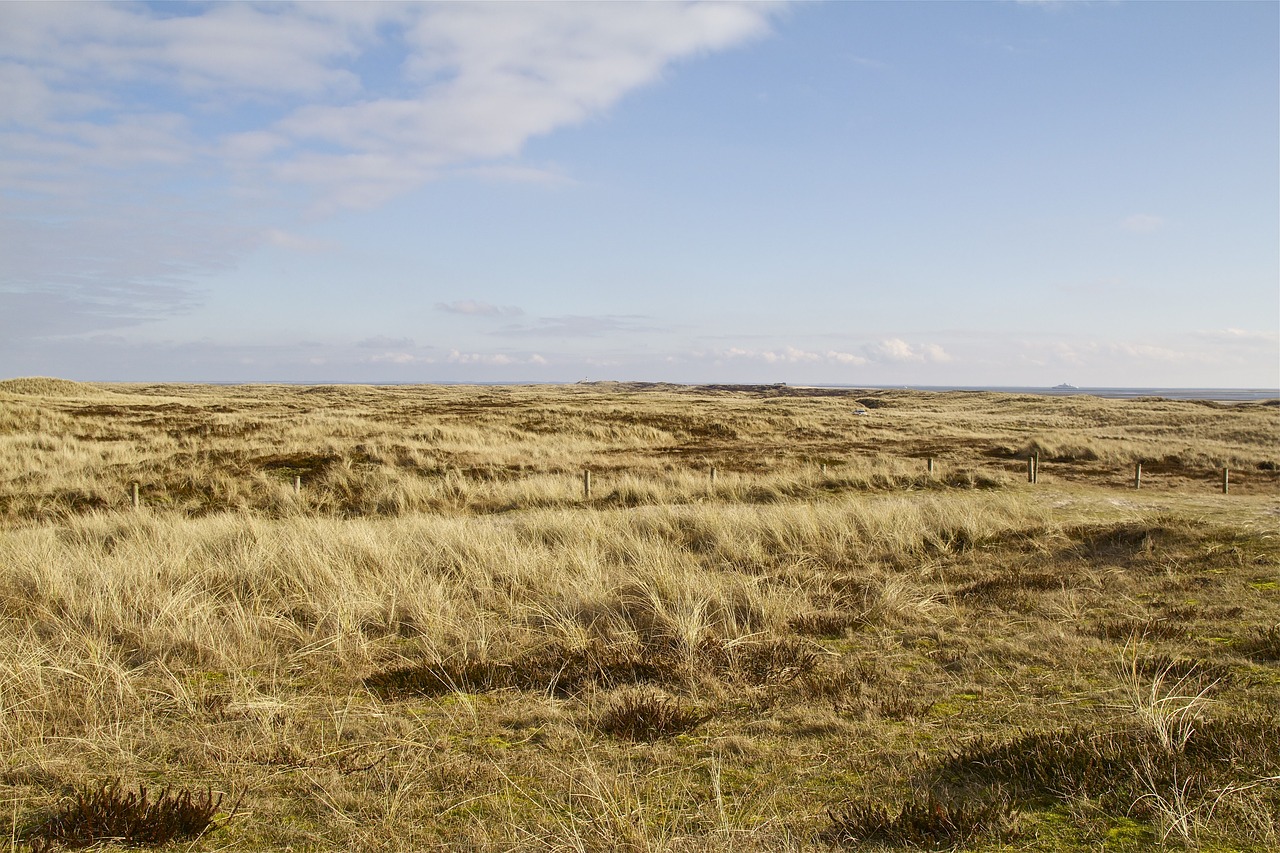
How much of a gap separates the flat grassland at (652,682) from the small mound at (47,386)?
7135 cm

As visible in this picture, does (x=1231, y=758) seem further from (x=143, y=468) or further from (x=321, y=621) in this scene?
(x=143, y=468)

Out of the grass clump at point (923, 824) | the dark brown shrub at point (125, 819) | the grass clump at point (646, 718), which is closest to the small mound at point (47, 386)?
the dark brown shrub at point (125, 819)

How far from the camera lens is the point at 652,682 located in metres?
5.27

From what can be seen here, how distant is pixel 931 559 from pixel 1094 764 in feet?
20.4

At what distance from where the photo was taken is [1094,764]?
12.2 feet

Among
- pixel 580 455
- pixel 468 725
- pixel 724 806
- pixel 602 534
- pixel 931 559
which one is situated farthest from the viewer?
pixel 580 455

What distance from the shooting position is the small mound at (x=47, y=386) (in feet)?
217

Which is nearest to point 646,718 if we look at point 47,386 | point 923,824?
point 923,824

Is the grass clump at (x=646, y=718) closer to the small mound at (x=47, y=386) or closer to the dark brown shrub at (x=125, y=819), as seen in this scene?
the dark brown shrub at (x=125, y=819)

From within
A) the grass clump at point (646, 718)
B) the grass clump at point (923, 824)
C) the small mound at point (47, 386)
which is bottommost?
the grass clump at point (646, 718)

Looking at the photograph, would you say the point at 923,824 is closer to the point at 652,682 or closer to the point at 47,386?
the point at 652,682

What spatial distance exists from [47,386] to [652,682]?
86041 mm

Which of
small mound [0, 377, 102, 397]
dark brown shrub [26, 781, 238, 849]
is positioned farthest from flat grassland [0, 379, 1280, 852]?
small mound [0, 377, 102, 397]

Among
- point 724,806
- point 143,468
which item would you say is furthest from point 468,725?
Result: point 143,468
